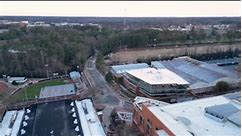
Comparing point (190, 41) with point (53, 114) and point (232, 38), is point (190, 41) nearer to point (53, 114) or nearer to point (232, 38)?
point (232, 38)

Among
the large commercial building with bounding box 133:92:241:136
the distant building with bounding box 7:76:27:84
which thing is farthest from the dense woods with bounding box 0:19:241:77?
the large commercial building with bounding box 133:92:241:136

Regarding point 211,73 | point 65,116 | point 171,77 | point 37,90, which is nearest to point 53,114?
point 65,116

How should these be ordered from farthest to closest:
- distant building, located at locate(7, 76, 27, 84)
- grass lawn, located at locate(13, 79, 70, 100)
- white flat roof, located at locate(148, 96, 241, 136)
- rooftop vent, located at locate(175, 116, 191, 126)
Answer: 1. distant building, located at locate(7, 76, 27, 84)
2. grass lawn, located at locate(13, 79, 70, 100)
3. rooftop vent, located at locate(175, 116, 191, 126)
4. white flat roof, located at locate(148, 96, 241, 136)

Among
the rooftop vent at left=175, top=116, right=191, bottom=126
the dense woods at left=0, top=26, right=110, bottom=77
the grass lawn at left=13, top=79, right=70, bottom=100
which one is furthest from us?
the dense woods at left=0, top=26, right=110, bottom=77

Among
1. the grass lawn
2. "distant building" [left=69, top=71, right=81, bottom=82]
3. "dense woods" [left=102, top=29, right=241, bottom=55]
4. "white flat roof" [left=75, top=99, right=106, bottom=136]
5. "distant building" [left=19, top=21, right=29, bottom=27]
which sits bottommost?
the grass lawn

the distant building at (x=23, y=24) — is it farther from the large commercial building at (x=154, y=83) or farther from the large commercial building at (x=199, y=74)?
the large commercial building at (x=154, y=83)

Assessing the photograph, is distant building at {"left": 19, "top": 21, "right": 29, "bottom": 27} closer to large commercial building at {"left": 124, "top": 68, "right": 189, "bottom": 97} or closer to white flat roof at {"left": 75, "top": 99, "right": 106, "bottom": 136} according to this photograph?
large commercial building at {"left": 124, "top": 68, "right": 189, "bottom": 97}

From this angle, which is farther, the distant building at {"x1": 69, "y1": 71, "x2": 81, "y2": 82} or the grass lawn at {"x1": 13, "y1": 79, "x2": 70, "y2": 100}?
the distant building at {"x1": 69, "y1": 71, "x2": 81, "y2": 82}
